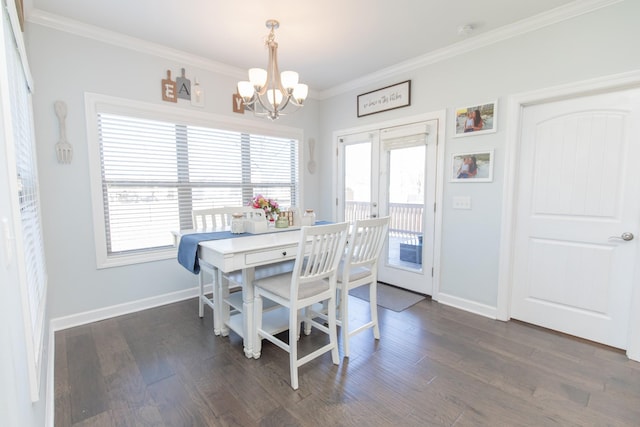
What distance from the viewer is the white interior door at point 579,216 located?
222 cm

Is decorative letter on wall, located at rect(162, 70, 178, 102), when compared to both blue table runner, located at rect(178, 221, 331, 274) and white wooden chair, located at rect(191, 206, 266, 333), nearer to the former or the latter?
white wooden chair, located at rect(191, 206, 266, 333)

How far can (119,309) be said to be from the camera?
2.89 m

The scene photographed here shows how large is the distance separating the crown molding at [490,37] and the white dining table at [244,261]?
228 cm

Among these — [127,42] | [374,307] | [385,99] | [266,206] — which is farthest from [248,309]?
[385,99]

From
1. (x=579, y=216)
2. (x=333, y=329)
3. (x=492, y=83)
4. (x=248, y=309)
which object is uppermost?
(x=492, y=83)

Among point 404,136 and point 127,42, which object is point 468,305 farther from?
point 127,42

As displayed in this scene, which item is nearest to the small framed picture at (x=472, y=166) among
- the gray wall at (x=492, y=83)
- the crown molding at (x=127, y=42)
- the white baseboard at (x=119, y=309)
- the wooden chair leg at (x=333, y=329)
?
the gray wall at (x=492, y=83)

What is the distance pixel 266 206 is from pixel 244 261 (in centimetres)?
79

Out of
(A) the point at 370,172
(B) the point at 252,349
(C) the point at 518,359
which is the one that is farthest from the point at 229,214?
(C) the point at 518,359

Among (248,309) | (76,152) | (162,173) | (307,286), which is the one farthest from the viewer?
(162,173)

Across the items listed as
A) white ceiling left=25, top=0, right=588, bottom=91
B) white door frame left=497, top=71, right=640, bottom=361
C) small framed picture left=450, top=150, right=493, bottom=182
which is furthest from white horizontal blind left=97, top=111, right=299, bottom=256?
white door frame left=497, top=71, right=640, bottom=361

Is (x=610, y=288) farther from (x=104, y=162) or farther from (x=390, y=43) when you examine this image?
(x=104, y=162)

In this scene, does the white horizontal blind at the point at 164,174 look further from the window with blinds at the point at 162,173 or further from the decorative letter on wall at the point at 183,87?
the decorative letter on wall at the point at 183,87

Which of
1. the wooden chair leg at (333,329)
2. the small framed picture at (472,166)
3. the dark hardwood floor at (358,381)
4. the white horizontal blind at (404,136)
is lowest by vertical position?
the dark hardwood floor at (358,381)
